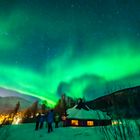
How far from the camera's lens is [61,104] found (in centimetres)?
8131

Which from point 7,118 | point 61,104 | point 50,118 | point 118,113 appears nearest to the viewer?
point 7,118

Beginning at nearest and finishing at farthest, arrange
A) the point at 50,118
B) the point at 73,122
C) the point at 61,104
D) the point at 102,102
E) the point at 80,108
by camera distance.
Result: the point at 50,118
the point at 73,122
the point at 80,108
the point at 61,104
the point at 102,102

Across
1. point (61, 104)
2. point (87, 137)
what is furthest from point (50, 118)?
point (61, 104)

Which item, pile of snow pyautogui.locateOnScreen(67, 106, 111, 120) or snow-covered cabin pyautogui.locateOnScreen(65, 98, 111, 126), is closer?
snow-covered cabin pyautogui.locateOnScreen(65, 98, 111, 126)

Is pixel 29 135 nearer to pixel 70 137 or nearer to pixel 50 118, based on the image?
pixel 50 118

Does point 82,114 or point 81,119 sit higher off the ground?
point 82,114

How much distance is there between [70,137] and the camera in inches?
655

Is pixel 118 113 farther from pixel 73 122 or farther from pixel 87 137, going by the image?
pixel 73 122

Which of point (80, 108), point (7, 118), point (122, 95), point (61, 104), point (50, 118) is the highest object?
point (122, 95)

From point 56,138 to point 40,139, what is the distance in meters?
1.32

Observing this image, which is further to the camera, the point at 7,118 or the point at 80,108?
the point at 80,108

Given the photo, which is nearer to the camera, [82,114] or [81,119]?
[81,119]

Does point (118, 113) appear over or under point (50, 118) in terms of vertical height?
under

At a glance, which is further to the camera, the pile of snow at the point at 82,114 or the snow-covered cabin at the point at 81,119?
the pile of snow at the point at 82,114
